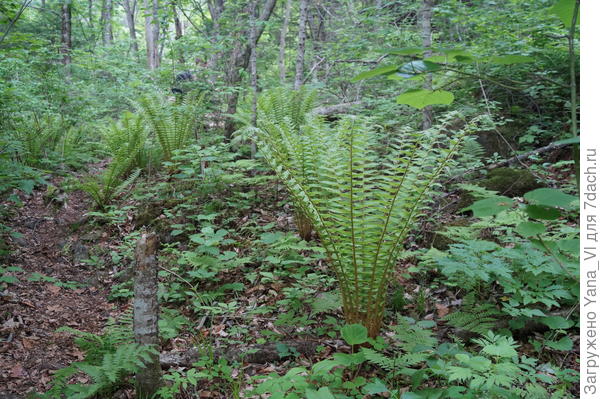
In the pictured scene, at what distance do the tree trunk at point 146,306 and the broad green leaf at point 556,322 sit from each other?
81.5 inches

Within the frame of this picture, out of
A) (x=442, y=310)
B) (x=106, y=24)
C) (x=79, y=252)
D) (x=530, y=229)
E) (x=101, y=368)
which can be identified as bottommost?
(x=79, y=252)

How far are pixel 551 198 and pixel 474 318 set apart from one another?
1794mm

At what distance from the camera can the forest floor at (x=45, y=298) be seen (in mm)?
2404

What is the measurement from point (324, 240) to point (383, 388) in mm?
916

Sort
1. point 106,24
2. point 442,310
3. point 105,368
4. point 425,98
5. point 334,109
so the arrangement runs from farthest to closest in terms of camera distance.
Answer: point 106,24 → point 334,109 → point 442,310 → point 105,368 → point 425,98

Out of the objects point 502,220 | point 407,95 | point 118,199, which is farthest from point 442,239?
point 118,199

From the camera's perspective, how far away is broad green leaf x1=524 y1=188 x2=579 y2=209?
0.65m

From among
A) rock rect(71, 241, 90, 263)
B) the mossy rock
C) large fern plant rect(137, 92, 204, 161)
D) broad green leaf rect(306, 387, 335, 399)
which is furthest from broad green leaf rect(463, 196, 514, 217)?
large fern plant rect(137, 92, 204, 161)

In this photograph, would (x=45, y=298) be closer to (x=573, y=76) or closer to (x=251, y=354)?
(x=251, y=354)

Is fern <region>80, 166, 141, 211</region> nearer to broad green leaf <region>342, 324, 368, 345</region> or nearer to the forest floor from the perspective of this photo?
the forest floor

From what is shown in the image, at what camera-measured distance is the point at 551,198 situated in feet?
2.23

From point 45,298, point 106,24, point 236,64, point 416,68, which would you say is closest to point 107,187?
point 45,298

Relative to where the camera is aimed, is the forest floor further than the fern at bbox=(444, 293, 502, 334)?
Yes

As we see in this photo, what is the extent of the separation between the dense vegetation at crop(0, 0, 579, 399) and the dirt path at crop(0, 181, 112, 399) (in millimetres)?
18
